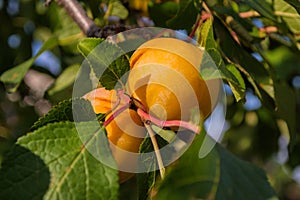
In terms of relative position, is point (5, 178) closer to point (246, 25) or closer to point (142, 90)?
point (142, 90)

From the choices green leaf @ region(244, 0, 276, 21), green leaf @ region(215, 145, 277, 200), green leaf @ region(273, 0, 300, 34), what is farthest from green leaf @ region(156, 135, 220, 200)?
green leaf @ region(273, 0, 300, 34)

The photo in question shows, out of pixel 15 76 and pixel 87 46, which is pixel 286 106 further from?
pixel 15 76

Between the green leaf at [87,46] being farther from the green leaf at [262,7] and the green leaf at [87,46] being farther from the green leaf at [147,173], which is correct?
the green leaf at [262,7]

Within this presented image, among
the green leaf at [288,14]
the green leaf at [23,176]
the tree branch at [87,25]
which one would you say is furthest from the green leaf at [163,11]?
the green leaf at [23,176]

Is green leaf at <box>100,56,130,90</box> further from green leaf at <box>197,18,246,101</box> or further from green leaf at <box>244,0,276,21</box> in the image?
green leaf at <box>244,0,276,21</box>

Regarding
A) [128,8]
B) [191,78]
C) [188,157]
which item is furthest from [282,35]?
[188,157]

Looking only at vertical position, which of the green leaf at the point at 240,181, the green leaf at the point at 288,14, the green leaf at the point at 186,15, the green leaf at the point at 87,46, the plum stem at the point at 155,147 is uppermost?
the green leaf at the point at 87,46
